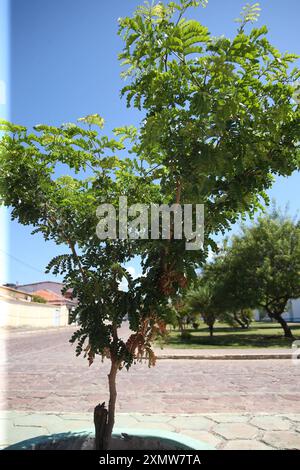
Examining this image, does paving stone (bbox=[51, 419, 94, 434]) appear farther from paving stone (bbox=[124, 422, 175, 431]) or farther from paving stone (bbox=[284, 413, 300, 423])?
paving stone (bbox=[284, 413, 300, 423])

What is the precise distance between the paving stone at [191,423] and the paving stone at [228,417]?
6.8 inches

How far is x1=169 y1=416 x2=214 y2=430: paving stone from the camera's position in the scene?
5.85 m

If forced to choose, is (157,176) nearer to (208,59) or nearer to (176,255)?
(176,255)

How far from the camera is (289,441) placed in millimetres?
5203

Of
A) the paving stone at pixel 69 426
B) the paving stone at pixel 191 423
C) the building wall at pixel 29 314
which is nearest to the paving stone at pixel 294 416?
the paving stone at pixel 191 423

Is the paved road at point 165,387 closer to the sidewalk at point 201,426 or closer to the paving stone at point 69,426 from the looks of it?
the sidewalk at point 201,426

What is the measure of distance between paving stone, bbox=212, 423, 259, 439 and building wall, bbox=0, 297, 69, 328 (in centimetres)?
3174

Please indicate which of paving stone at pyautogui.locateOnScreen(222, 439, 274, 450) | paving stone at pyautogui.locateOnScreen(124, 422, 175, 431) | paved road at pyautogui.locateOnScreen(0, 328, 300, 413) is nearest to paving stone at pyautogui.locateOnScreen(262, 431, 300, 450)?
paving stone at pyautogui.locateOnScreen(222, 439, 274, 450)

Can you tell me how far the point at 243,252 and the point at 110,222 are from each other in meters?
23.2

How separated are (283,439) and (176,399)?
118 inches

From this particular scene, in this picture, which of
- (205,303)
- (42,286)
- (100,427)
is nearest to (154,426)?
(100,427)

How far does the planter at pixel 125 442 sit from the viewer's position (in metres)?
3.78
